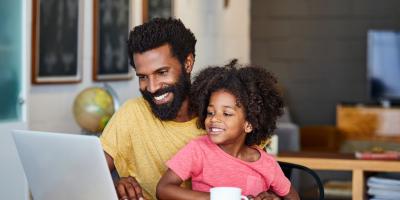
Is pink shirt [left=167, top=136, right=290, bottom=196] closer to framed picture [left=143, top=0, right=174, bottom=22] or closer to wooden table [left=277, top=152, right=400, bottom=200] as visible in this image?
wooden table [left=277, top=152, right=400, bottom=200]

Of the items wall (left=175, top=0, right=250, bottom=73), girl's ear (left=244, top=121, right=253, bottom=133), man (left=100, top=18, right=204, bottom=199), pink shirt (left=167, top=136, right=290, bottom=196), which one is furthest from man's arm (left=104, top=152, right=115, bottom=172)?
wall (left=175, top=0, right=250, bottom=73)

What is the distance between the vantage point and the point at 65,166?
7.07 feet

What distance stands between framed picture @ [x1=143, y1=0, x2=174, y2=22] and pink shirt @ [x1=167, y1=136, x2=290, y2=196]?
2976 millimetres

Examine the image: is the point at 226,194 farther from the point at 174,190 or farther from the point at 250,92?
the point at 250,92

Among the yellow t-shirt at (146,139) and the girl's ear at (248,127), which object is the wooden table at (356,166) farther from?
the girl's ear at (248,127)

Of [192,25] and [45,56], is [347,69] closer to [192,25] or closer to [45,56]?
[192,25]

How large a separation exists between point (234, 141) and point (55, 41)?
1.93 meters

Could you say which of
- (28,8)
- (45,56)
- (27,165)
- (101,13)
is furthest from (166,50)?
(101,13)

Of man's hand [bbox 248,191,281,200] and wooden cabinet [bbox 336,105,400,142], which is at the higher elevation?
man's hand [bbox 248,191,281,200]

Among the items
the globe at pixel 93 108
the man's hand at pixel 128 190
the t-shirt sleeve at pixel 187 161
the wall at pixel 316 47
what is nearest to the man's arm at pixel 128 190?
the man's hand at pixel 128 190

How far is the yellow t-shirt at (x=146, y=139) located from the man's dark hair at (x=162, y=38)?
0.59ft

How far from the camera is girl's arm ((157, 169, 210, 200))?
2.31 metres

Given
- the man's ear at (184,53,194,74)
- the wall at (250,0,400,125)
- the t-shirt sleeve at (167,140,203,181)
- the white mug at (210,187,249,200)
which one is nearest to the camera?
the white mug at (210,187,249,200)

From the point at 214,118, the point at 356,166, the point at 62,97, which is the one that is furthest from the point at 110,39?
the point at 214,118
